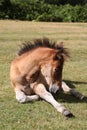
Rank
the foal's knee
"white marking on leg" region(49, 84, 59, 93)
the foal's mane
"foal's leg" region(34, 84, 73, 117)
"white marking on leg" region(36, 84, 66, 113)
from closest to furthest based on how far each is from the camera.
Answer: "foal's leg" region(34, 84, 73, 117) → "white marking on leg" region(36, 84, 66, 113) → "white marking on leg" region(49, 84, 59, 93) → the foal's knee → the foal's mane

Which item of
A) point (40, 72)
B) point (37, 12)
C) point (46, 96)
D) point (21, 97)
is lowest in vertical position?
point (37, 12)

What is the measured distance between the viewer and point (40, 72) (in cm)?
818

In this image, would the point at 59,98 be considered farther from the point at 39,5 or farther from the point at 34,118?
the point at 39,5

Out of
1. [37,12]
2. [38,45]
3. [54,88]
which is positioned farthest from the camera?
[37,12]

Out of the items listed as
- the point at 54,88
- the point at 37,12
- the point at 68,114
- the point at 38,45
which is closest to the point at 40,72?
the point at 54,88

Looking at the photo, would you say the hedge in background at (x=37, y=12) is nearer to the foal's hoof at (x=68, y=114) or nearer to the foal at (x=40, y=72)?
the foal at (x=40, y=72)

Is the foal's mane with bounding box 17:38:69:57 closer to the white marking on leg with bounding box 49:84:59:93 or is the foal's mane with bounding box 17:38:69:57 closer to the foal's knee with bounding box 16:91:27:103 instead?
the white marking on leg with bounding box 49:84:59:93

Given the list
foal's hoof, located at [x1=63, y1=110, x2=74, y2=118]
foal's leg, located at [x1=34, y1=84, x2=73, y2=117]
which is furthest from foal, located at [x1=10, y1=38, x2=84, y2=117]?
foal's hoof, located at [x1=63, y1=110, x2=74, y2=118]

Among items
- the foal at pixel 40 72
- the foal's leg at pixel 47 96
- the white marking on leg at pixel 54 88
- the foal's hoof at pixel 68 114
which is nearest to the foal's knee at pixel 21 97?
the foal at pixel 40 72

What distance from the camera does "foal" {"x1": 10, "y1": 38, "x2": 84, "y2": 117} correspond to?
26.0ft

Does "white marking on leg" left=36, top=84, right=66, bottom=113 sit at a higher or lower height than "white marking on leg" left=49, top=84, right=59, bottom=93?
lower

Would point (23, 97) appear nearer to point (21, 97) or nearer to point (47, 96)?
point (21, 97)

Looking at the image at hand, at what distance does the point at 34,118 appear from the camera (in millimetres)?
7129

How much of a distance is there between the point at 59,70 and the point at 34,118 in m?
1.15
